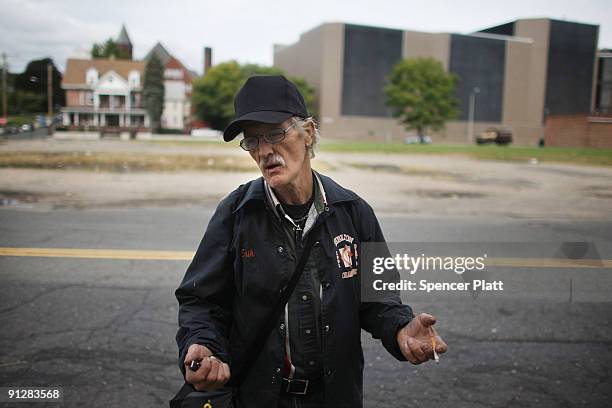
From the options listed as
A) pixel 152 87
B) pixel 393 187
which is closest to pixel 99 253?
pixel 393 187

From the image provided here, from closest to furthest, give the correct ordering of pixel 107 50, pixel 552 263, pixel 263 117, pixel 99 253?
1. pixel 263 117
2. pixel 552 263
3. pixel 99 253
4. pixel 107 50

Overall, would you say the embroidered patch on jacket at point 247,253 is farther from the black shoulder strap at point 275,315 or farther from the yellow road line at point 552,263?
the yellow road line at point 552,263

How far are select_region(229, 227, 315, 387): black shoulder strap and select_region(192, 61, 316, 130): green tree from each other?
67885mm

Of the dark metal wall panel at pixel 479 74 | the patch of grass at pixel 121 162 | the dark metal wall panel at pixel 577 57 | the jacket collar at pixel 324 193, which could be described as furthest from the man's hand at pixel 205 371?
the dark metal wall panel at pixel 479 74

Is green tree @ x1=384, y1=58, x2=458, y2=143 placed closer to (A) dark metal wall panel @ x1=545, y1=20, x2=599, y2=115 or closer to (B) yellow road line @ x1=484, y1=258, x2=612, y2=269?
(A) dark metal wall panel @ x1=545, y1=20, x2=599, y2=115

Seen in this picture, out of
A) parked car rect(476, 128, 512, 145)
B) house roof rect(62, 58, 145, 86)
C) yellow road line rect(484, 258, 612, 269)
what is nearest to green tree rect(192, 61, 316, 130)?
parked car rect(476, 128, 512, 145)

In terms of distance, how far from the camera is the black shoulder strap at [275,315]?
1.80 metres

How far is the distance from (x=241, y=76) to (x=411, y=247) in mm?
74340

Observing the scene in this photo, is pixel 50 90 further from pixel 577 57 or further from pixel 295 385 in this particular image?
pixel 577 57

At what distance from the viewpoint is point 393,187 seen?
13367 mm

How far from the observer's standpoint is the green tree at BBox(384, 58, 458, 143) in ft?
215

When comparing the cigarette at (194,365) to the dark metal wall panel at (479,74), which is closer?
the cigarette at (194,365)

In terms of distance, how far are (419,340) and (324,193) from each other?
2.06ft

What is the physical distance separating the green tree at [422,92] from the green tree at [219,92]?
11558 millimetres
